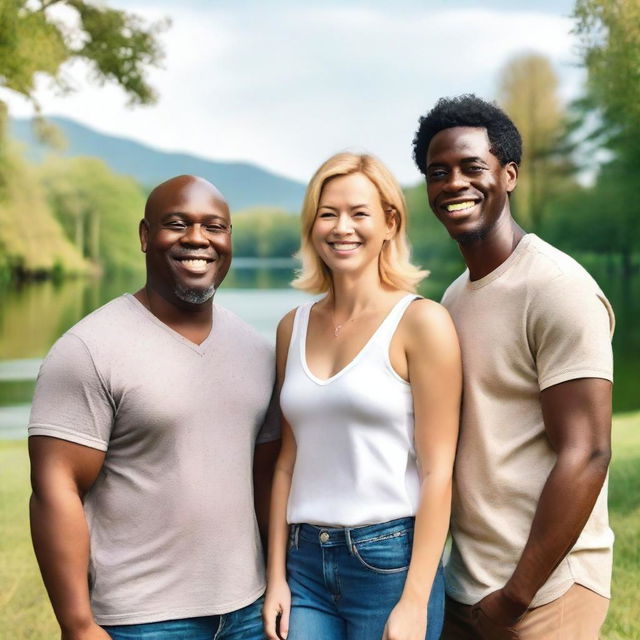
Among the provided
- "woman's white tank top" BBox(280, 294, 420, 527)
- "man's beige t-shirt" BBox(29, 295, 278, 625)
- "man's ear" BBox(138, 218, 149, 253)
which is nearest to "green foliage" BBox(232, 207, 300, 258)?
"man's ear" BBox(138, 218, 149, 253)

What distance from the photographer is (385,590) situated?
2.47 m

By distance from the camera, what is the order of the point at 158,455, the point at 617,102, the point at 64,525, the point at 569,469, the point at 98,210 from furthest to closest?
the point at 98,210 < the point at 617,102 < the point at 158,455 < the point at 64,525 < the point at 569,469

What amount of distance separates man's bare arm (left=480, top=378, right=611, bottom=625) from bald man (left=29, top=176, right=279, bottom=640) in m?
0.83

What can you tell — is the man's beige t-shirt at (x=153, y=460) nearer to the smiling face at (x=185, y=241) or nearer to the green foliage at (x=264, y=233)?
the smiling face at (x=185, y=241)

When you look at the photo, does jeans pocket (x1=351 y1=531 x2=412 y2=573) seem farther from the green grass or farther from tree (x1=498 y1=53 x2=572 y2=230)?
tree (x1=498 y1=53 x2=572 y2=230)

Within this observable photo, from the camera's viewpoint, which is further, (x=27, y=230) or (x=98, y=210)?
(x=98, y=210)

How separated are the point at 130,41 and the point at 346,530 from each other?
9.57m

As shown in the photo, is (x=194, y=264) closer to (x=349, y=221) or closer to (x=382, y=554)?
(x=349, y=221)

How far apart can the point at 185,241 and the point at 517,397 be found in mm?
1031

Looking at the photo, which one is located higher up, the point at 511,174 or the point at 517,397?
the point at 511,174

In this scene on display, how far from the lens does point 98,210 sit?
14.3 m

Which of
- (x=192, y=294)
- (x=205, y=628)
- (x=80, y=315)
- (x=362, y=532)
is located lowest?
(x=80, y=315)

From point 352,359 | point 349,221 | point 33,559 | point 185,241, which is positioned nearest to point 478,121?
point 349,221

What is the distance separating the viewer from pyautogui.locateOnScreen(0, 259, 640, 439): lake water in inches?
520
